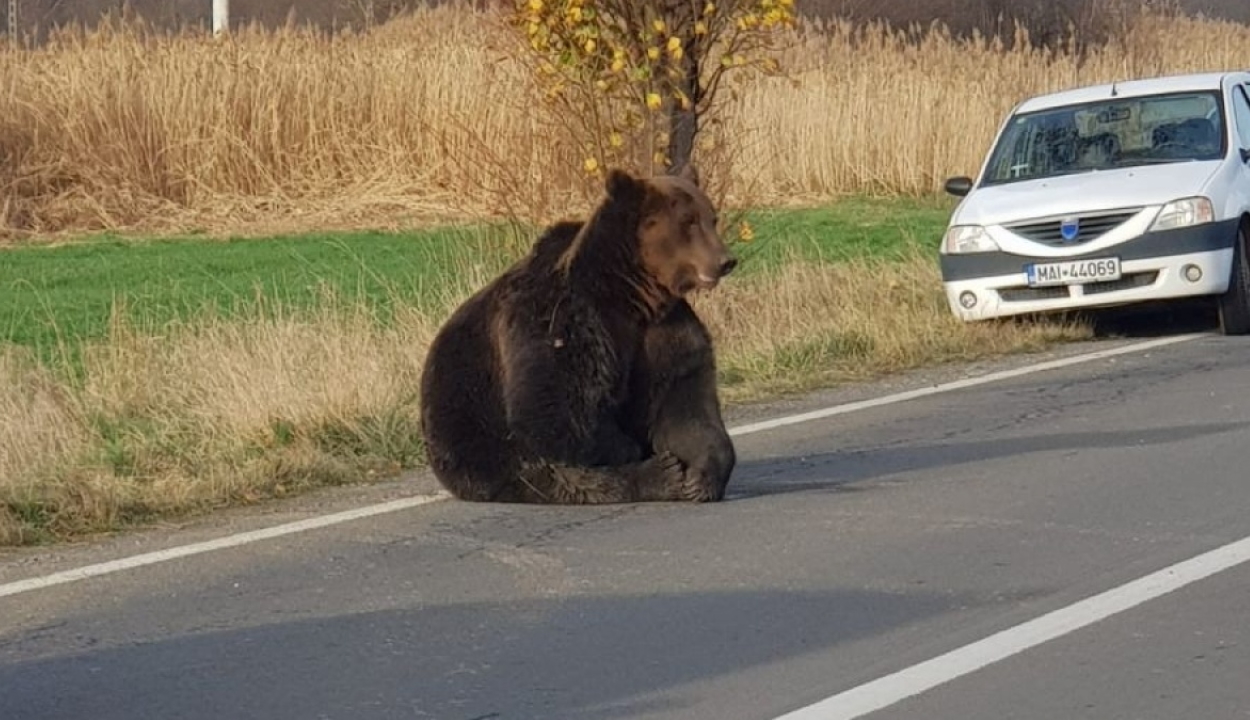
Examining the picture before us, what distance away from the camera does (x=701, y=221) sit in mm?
8562

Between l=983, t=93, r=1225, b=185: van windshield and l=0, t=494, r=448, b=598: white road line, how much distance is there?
25.2 feet

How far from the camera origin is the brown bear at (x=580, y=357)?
8594 millimetres

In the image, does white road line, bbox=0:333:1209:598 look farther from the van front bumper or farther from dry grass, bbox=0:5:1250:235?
dry grass, bbox=0:5:1250:235

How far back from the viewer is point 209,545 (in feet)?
28.5

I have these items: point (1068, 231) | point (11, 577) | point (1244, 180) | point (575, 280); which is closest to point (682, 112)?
point (1068, 231)

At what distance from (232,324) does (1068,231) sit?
5.26m

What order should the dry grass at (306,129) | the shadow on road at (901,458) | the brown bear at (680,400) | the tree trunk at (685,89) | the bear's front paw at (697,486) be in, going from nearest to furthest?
the brown bear at (680,400) → the bear's front paw at (697,486) → the shadow on road at (901,458) → the tree trunk at (685,89) → the dry grass at (306,129)

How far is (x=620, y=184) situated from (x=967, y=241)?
22.5ft

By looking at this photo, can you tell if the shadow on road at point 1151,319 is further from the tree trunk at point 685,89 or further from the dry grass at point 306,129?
the dry grass at point 306,129

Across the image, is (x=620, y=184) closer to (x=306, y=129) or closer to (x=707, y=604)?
(x=707, y=604)

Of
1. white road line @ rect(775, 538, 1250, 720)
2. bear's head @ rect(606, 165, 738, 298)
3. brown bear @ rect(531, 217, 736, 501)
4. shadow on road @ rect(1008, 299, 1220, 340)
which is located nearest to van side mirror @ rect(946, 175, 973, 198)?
shadow on road @ rect(1008, 299, 1220, 340)

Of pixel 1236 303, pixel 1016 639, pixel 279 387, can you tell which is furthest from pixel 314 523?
pixel 1236 303

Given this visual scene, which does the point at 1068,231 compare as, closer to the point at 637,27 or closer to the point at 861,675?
the point at 637,27

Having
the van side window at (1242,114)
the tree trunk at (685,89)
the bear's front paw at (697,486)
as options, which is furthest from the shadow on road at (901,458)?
the van side window at (1242,114)
